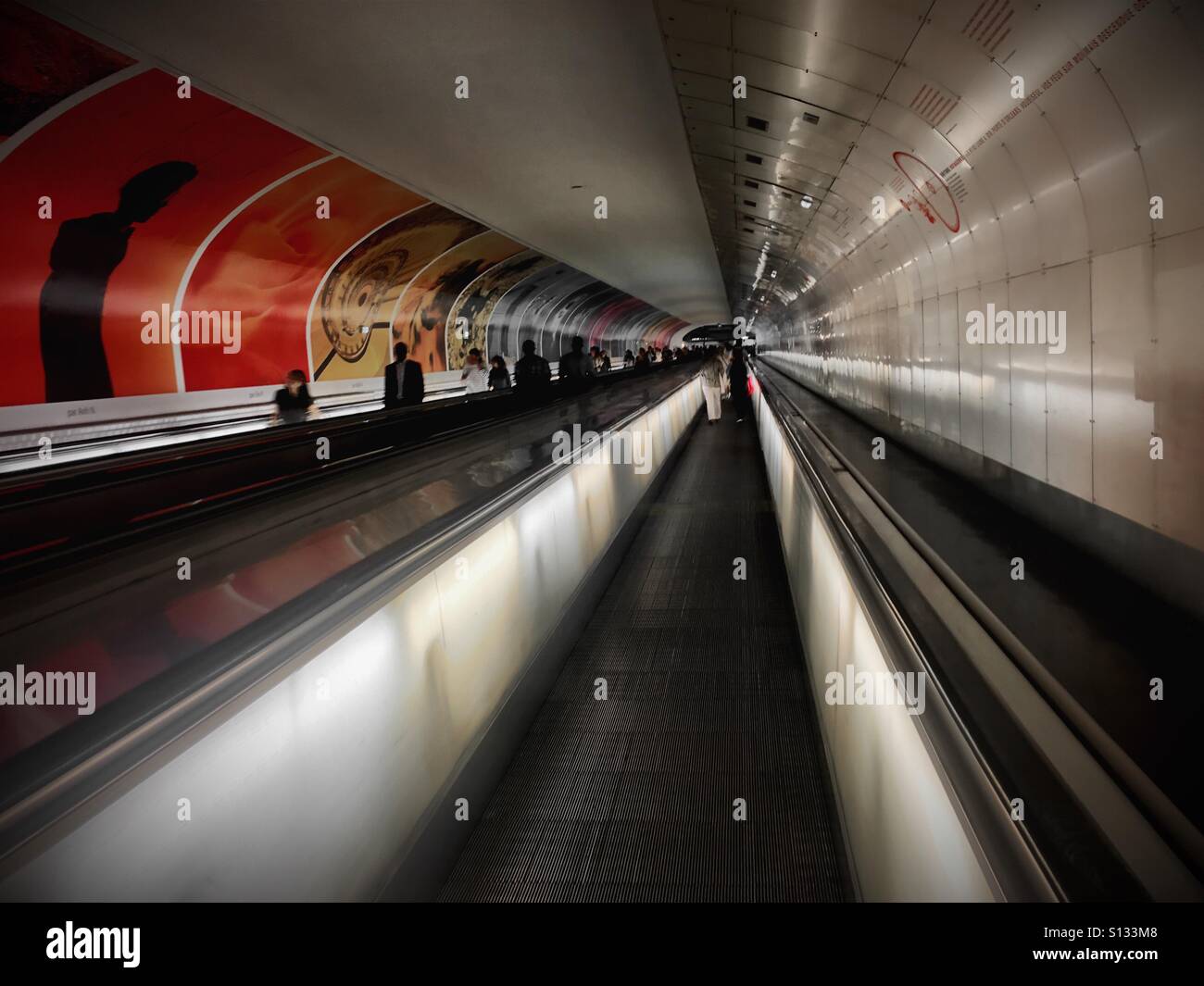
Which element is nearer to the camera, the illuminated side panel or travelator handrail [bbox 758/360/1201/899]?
travelator handrail [bbox 758/360/1201/899]

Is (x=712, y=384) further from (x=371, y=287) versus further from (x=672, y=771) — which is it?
(x=672, y=771)

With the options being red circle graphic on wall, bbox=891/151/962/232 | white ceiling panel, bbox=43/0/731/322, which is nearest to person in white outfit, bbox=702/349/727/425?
white ceiling panel, bbox=43/0/731/322

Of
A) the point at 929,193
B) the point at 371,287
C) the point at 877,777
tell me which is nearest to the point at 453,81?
the point at 929,193

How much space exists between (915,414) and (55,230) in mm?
11128

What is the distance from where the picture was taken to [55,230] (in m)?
9.65

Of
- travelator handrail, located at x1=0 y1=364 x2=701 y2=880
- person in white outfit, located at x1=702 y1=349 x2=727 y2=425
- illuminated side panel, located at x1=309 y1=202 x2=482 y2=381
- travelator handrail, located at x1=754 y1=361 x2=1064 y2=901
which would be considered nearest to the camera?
travelator handrail, located at x1=754 y1=361 x2=1064 y2=901

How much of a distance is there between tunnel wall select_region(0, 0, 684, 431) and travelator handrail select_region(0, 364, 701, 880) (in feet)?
22.1

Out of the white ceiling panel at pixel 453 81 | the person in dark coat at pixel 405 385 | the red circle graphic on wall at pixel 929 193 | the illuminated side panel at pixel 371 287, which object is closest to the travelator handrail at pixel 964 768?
the red circle graphic on wall at pixel 929 193

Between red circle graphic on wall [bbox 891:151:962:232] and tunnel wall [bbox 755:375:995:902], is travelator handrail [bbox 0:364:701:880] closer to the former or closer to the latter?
tunnel wall [bbox 755:375:995:902]

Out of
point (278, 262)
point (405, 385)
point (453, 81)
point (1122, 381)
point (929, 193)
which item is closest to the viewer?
point (1122, 381)

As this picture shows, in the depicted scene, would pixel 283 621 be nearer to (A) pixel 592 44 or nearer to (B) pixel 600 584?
(B) pixel 600 584

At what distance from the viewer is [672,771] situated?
419 centimetres

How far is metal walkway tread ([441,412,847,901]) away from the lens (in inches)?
132

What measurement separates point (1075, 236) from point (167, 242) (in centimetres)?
1169
